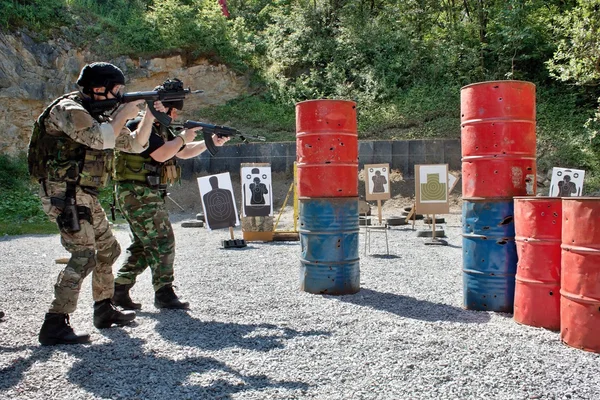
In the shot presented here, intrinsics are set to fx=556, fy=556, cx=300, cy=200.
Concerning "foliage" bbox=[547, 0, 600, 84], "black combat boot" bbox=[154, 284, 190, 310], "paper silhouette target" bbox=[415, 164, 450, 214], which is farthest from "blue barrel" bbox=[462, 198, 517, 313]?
"foliage" bbox=[547, 0, 600, 84]

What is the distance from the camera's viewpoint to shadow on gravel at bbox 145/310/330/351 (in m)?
4.23

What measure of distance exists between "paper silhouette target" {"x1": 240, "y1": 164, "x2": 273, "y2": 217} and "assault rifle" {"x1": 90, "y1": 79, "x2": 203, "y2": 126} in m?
6.95

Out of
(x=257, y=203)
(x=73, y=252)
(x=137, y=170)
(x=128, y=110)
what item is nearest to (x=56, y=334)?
(x=73, y=252)

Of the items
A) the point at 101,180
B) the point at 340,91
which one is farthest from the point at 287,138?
the point at 101,180

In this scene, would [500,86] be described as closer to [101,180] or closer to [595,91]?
[101,180]

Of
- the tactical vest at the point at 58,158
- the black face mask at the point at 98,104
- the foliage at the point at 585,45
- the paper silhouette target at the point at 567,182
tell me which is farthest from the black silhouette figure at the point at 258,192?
the foliage at the point at 585,45

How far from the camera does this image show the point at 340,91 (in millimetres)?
22094

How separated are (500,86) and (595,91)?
54.6 feet

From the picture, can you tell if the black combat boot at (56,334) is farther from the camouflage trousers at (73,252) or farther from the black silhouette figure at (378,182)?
the black silhouette figure at (378,182)

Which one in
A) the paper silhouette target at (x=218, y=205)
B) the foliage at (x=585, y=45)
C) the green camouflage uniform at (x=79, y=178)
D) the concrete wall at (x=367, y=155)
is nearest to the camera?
the green camouflage uniform at (x=79, y=178)

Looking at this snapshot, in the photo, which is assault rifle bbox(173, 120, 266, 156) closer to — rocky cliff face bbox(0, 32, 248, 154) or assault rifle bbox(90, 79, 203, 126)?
assault rifle bbox(90, 79, 203, 126)

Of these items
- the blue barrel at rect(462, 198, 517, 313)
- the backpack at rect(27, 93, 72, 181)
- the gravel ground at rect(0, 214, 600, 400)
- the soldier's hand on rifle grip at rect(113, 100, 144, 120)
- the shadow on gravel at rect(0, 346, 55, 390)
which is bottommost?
the gravel ground at rect(0, 214, 600, 400)

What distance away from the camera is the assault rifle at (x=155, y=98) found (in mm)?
4363

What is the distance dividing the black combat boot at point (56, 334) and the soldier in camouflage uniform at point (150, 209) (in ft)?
3.80
